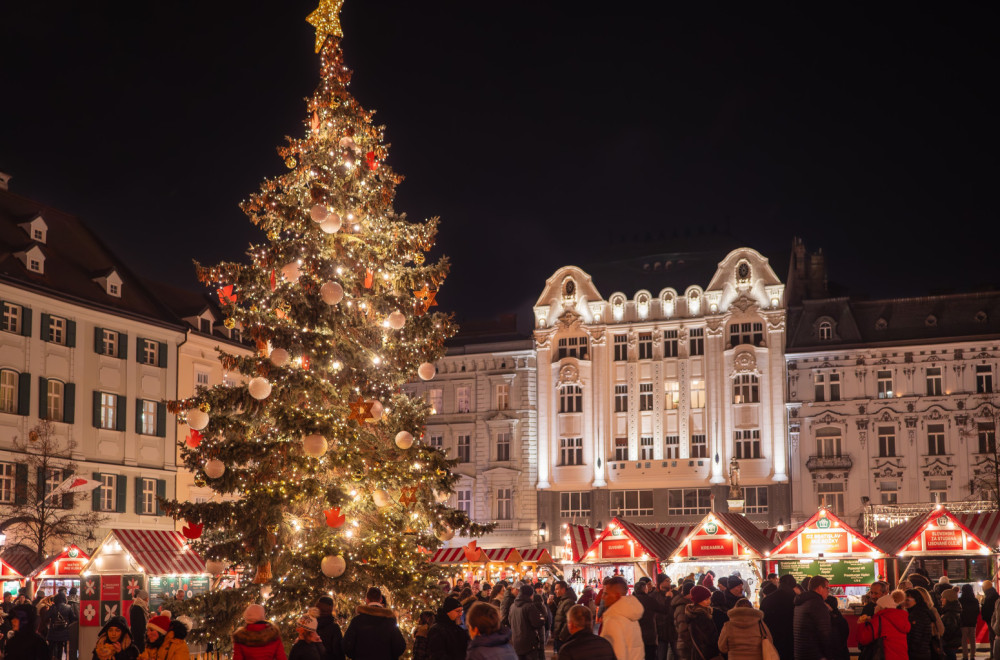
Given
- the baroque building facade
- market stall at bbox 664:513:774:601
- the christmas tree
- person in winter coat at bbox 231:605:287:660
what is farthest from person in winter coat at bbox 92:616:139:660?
the baroque building facade

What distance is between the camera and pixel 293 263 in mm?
16250

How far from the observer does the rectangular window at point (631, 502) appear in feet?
183

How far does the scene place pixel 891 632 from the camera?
43.8 feet

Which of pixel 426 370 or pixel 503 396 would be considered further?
pixel 503 396

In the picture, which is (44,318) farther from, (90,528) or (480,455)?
(480,455)

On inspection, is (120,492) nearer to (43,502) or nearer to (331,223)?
(43,502)

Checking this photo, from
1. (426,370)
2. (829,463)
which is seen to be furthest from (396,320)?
(829,463)

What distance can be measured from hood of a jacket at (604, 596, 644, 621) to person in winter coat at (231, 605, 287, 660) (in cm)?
288

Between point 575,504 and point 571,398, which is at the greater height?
point 571,398

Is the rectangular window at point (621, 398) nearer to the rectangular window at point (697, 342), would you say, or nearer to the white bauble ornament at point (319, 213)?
the rectangular window at point (697, 342)

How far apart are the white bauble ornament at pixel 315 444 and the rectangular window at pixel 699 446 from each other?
41797 millimetres

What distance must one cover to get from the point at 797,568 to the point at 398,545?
A: 1202 centimetres

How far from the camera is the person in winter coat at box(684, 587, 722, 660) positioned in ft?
42.1

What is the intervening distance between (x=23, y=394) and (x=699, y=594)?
29.1 meters
